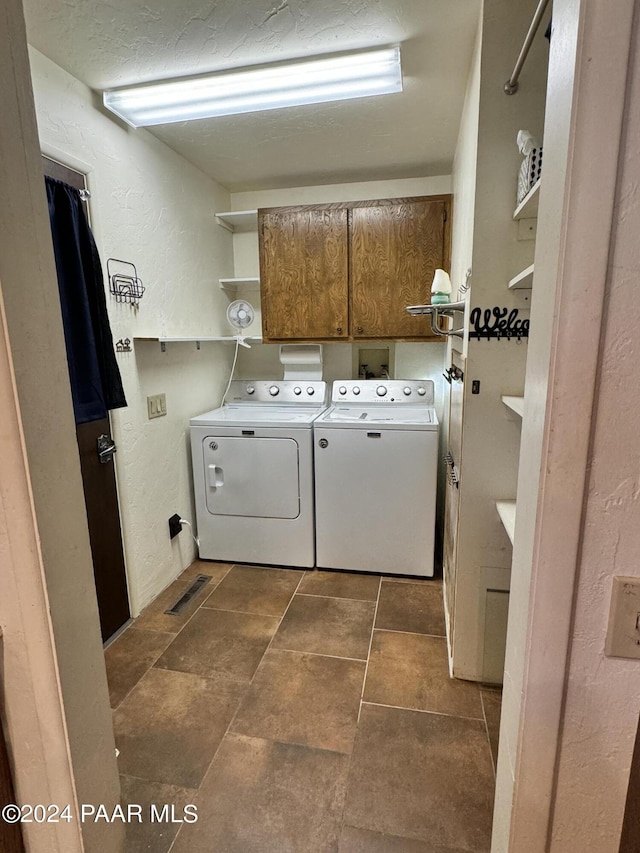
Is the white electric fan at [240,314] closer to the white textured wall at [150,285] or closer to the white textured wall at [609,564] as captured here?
the white textured wall at [150,285]

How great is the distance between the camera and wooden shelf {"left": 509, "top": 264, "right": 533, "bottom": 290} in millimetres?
1266

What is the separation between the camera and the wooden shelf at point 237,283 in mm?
2984

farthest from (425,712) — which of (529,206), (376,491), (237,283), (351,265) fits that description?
(237,283)

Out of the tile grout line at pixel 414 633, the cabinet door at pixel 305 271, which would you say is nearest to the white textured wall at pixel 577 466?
the tile grout line at pixel 414 633

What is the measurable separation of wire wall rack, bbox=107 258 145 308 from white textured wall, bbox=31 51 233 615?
4 centimetres

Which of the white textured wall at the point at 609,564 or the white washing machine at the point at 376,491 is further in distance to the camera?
the white washing machine at the point at 376,491

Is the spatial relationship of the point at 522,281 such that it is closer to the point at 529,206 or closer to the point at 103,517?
the point at 529,206

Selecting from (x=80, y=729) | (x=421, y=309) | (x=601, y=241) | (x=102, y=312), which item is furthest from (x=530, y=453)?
(x=102, y=312)

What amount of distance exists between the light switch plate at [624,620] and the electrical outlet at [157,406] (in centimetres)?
215

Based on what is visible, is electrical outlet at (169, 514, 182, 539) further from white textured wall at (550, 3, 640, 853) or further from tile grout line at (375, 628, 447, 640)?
white textured wall at (550, 3, 640, 853)

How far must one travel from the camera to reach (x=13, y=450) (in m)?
0.71

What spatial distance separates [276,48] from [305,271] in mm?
1255

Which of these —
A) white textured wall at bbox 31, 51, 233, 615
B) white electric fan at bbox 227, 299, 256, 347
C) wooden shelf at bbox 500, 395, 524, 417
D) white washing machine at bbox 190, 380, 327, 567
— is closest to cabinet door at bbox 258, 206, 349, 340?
white electric fan at bbox 227, 299, 256, 347

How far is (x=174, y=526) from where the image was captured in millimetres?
2535
